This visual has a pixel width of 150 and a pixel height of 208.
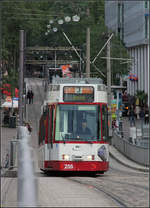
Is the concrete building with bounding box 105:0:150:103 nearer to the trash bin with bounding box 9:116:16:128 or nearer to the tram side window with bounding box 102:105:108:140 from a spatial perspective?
the trash bin with bounding box 9:116:16:128

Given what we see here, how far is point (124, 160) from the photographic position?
30.0 metres

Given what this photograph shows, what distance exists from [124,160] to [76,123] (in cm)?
1143

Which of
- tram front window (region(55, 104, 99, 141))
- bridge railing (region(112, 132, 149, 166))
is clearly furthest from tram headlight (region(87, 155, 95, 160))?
bridge railing (region(112, 132, 149, 166))

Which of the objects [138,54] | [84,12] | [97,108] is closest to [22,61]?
[97,108]

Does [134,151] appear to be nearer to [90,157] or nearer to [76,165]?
[90,157]

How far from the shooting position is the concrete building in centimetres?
7138

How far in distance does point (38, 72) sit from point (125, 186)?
398 feet

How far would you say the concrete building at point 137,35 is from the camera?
71.4 m

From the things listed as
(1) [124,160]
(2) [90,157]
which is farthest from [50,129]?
(1) [124,160]

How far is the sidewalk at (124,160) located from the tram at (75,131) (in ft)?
21.4

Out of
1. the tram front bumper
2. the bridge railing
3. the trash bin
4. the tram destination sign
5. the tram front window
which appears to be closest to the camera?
the tram front window

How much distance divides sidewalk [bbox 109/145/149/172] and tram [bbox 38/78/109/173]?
651 cm

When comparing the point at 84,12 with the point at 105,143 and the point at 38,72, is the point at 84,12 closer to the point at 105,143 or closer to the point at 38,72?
the point at 38,72

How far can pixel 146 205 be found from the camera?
813cm
